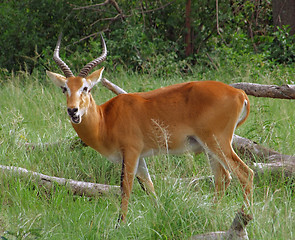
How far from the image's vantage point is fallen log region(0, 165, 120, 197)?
4961mm

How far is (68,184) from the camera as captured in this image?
16.4 feet

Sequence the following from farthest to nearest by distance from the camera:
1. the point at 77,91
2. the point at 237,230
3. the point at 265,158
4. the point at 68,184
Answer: the point at 265,158 < the point at 68,184 < the point at 77,91 < the point at 237,230

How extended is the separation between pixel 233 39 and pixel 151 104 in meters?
6.99

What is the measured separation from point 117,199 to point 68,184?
908 mm

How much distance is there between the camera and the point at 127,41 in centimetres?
1112

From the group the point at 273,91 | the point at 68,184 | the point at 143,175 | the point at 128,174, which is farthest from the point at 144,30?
the point at 128,174

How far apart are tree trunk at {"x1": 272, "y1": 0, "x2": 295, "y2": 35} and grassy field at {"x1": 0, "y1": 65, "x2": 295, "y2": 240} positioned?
4.47 meters

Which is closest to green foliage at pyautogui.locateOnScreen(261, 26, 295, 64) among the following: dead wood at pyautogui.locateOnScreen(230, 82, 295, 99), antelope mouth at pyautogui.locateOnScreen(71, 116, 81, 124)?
dead wood at pyautogui.locateOnScreen(230, 82, 295, 99)

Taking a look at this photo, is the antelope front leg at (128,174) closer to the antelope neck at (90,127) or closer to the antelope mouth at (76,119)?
the antelope neck at (90,127)

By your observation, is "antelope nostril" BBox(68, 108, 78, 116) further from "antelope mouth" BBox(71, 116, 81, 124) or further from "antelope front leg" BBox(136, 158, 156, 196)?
"antelope front leg" BBox(136, 158, 156, 196)

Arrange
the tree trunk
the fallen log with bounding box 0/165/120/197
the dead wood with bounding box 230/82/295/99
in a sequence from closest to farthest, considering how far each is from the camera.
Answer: the fallen log with bounding box 0/165/120/197 < the dead wood with bounding box 230/82/295/99 < the tree trunk

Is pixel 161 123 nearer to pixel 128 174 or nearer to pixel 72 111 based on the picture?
pixel 128 174

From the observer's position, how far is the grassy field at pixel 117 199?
3.72m

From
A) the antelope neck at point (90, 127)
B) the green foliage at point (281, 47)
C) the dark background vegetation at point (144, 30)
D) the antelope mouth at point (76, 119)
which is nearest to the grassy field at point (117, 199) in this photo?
the antelope neck at point (90, 127)
